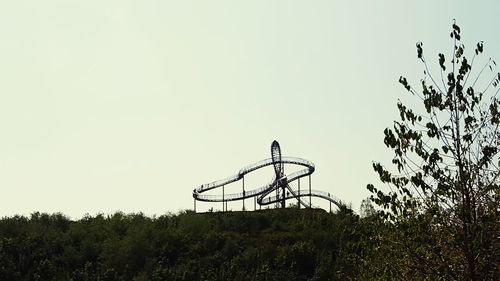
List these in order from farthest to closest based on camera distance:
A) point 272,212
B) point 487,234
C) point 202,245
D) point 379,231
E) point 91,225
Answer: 1. point 272,212
2. point 91,225
3. point 202,245
4. point 379,231
5. point 487,234

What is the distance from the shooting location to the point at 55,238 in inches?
2226

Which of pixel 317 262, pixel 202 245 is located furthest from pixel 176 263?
pixel 317 262

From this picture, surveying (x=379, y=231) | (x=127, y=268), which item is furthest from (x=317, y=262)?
(x=379, y=231)

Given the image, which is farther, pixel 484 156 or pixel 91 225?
pixel 91 225

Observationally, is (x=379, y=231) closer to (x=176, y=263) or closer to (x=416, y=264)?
(x=416, y=264)

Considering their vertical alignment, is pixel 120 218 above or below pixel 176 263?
above

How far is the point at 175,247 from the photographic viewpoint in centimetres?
5534

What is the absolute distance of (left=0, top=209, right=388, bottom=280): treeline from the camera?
49.5 m

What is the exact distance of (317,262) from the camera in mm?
51406

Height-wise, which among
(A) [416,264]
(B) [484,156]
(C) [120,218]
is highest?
(C) [120,218]

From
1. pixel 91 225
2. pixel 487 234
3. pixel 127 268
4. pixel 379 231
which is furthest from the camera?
pixel 91 225

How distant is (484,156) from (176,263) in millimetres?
43878

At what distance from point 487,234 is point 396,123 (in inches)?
81.5

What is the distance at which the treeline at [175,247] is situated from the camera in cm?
4953
